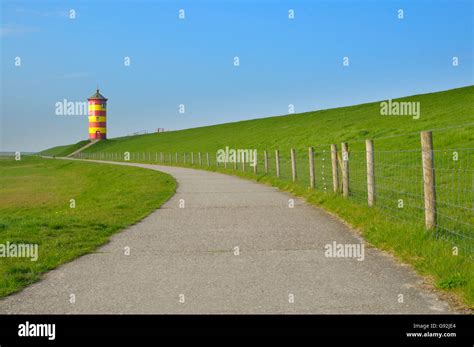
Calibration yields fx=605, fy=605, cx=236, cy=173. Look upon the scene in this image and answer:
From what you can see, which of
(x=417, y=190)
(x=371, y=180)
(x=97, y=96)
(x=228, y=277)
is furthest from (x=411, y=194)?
(x=97, y=96)

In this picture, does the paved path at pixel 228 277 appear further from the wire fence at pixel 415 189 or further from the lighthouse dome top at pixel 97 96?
the lighthouse dome top at pixel 97 96

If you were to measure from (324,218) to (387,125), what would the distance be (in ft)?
118

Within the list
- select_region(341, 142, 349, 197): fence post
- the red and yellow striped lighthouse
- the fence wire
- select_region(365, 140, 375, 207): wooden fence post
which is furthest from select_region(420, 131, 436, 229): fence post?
the red and yellow striped lighthouse

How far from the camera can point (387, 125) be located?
4775 centimetres

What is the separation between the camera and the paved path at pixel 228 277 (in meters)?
6.29

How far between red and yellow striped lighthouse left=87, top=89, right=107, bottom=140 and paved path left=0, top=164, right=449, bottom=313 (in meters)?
111

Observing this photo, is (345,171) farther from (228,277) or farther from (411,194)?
(228,277)

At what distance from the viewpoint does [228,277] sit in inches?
300

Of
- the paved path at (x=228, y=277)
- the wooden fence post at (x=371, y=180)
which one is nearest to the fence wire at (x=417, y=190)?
the wooden fence post at (x=371, y=180)

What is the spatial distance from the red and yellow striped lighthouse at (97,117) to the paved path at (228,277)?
111 meters

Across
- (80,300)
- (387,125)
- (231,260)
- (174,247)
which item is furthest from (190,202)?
(387,125)

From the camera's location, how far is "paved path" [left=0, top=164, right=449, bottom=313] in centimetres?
629

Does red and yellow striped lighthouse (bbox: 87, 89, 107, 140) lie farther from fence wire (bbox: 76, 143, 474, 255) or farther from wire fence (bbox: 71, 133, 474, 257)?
wire fence (bbox: 71, 133, 474, 257)
